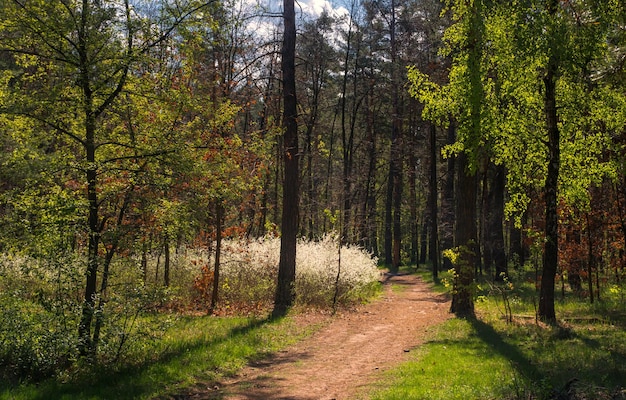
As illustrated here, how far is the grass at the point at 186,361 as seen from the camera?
253 inches

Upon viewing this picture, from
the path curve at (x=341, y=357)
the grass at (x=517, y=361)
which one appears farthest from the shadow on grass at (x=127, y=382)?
the grass at (x=517, y=361)

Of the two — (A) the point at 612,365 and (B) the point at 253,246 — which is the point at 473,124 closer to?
(A) the point at 612,365

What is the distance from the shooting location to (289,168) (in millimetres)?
14438

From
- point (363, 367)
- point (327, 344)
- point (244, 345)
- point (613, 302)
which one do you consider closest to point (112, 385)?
point (244, 345)

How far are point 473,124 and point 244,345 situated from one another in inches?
279

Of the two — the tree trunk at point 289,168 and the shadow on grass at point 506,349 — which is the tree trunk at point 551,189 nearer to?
the shadow on grass at point 506,349

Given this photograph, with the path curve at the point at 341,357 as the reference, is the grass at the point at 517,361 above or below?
above

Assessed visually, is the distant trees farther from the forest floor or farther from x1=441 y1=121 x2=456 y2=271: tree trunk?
x1=441 y1=121 x2=456 y2=271: tree trunk

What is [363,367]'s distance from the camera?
29.2ft

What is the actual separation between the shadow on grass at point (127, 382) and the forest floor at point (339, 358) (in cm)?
50

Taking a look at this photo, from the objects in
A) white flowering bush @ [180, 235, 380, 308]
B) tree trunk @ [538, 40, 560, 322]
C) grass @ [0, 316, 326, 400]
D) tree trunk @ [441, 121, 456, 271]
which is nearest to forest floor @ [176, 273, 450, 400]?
grass @ [0, 316, 326, 400]

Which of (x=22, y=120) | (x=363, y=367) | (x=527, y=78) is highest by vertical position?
(x=527, y=78)

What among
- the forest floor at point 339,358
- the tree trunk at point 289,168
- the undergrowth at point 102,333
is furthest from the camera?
the tree trunk at point 289,168

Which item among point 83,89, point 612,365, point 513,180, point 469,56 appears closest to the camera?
point 612,365
